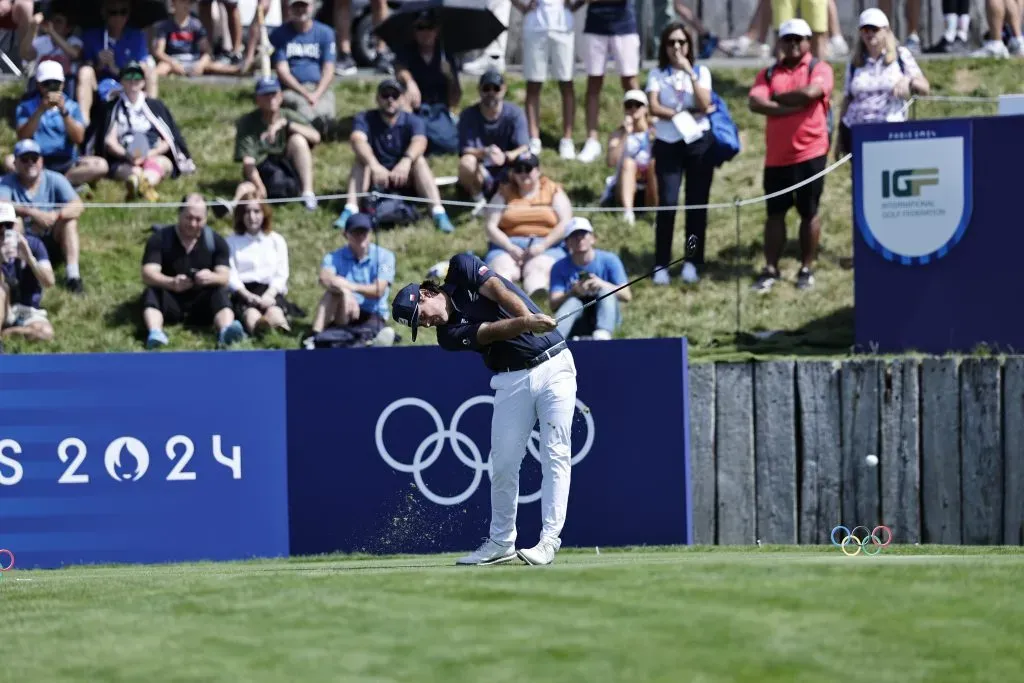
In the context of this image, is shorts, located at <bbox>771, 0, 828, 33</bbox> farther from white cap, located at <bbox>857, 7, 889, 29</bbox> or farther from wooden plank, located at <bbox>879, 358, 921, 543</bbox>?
wooden plank, located at <bbox>879, 358, 921, 543</bbox>

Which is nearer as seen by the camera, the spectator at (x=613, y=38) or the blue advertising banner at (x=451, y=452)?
the blue advertising banner at (x=451, y=452)

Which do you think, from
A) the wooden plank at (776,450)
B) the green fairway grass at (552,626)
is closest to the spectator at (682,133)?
the wooden plank at (776,450)

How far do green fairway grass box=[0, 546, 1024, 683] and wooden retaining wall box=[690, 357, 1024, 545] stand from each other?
3.63 meters

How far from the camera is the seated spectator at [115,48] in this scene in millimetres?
18141

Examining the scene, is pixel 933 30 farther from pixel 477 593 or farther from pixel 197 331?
pixel 477 593

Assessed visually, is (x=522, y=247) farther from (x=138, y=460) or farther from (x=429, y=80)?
(x=138, y=460)

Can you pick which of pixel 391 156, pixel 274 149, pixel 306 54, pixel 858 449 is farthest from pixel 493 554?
pixel 306 54

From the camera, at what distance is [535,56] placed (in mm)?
18234

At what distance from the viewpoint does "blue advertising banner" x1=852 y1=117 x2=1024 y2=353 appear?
1387cm

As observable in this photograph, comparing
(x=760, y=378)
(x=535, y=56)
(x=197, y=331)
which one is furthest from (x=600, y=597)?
(x=535, y=56)

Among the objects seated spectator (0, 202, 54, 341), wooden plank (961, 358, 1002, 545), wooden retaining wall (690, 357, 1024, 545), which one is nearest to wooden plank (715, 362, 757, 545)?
wooden retaining wall (690, 357, 1024, 545)

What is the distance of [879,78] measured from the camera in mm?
15898

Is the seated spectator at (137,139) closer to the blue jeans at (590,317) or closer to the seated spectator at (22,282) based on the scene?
the seated spectator at (22,282)

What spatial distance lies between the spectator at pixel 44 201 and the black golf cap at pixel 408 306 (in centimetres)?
637
